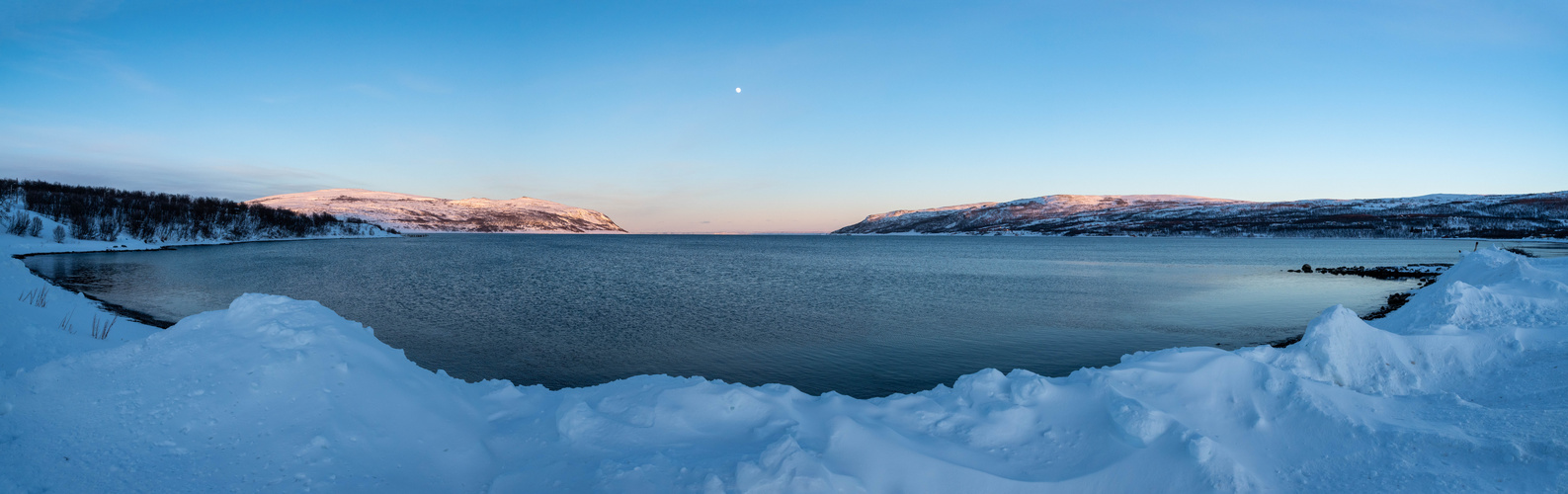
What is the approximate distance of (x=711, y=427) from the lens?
6.90m

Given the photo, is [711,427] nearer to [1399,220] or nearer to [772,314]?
[772,314]

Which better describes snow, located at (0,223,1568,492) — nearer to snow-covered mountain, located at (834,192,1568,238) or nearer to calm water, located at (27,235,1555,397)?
calm water, located at (27,235,1555,397)

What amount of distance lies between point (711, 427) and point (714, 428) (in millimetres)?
41

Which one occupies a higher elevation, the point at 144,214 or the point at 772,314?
the point at 144,214

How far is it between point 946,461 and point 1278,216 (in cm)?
23287

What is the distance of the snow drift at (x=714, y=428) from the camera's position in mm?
5406

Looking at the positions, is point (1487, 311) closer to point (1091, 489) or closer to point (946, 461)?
point (1091, 489)

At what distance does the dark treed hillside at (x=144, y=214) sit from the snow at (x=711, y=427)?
89.3 meters

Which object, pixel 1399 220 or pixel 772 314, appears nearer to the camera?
pixel 772 314

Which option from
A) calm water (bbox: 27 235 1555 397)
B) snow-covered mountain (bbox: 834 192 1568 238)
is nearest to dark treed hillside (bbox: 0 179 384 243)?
calm water (bbox: 27 235 1555 397)

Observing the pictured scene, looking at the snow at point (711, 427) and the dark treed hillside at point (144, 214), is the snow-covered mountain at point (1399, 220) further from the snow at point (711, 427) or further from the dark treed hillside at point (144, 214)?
the dark treed hillside at point (144, 214)

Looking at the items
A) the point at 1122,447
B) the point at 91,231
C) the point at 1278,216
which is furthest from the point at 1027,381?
the point at 1278,216

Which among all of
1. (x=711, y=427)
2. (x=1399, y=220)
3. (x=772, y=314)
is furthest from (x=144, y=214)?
(x=1399, y=220)

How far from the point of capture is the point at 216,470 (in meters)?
5.18
